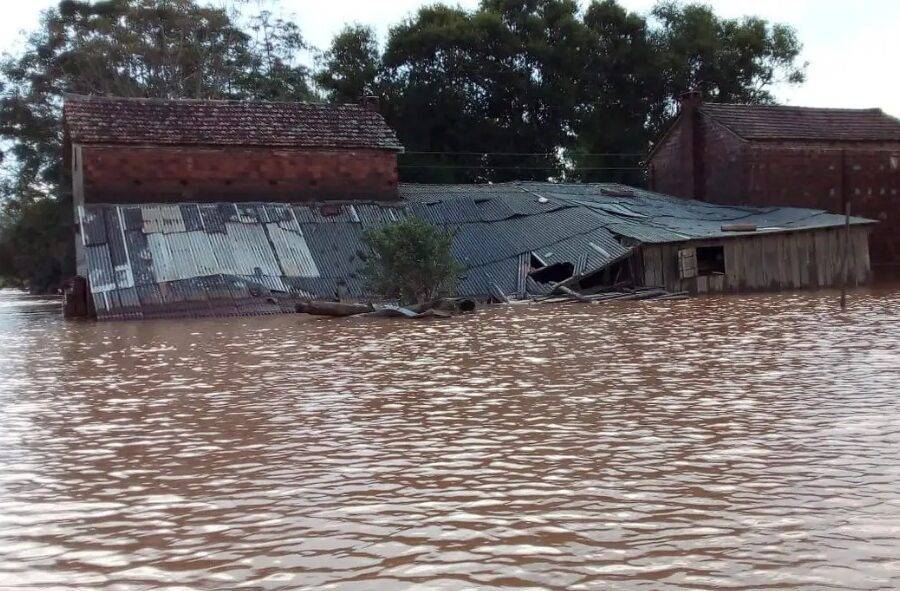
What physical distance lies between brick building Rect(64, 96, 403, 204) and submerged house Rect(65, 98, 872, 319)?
44 mm

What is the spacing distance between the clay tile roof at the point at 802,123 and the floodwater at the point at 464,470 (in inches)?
921

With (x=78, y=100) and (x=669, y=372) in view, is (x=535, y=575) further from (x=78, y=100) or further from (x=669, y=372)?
(x=78, y=100)

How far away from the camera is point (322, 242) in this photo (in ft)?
92.5

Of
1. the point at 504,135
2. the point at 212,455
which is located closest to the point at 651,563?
the point at 212,455

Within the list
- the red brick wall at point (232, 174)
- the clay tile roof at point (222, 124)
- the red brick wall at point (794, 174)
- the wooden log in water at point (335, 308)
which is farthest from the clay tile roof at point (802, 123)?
the wooden log in water at point (335, 308)

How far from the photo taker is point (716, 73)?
50.1 m

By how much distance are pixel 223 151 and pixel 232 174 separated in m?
0.78

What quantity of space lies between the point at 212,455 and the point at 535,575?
3869 millimetres

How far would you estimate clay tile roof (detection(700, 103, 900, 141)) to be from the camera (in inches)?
1407

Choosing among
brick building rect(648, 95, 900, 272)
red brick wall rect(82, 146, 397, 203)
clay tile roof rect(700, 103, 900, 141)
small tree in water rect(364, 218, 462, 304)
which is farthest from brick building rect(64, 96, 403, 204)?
clay tile roof rect(700, 103, 900, 141)

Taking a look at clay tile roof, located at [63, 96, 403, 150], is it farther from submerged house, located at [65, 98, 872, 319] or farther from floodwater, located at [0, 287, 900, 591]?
floodwater, located at [0, 287, 900, 591]

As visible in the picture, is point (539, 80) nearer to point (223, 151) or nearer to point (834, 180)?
point (834, 180)

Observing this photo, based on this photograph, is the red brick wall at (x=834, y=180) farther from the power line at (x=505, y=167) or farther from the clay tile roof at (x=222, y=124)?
the clay tile roof at (x=222, y=124)

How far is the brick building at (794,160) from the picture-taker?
35.3 m
